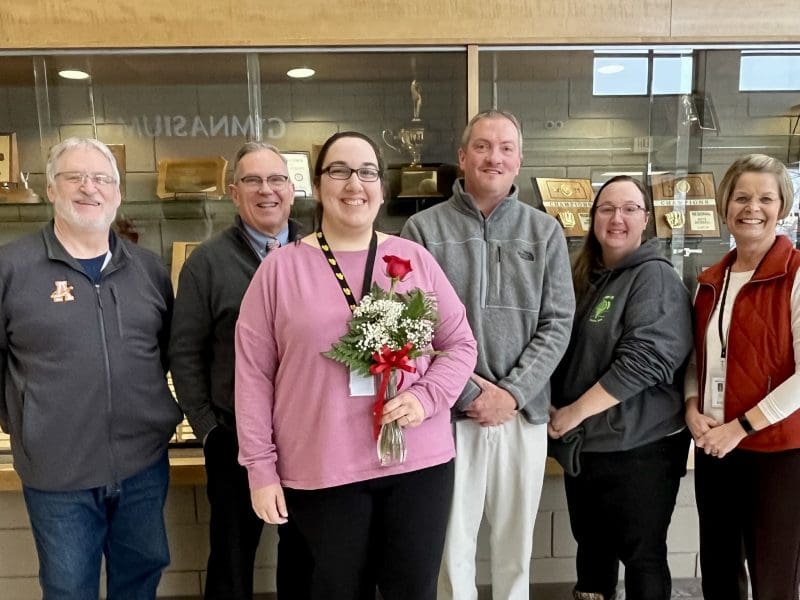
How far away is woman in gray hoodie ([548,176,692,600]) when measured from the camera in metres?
1.70

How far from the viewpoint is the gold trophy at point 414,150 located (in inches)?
96.5

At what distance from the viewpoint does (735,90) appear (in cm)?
251

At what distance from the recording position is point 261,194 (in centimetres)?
175

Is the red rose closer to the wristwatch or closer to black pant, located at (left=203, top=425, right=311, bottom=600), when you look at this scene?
black pant, located at (left=203, top=425, right=311, bottom=600)

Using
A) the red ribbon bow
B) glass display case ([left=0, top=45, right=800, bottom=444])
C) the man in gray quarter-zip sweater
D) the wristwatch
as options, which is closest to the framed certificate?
glass display case ([left=0, top=45, right=800, bottom=444])

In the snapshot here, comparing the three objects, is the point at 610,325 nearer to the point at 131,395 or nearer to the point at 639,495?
the point at 639,495

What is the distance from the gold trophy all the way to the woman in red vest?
1104 mm

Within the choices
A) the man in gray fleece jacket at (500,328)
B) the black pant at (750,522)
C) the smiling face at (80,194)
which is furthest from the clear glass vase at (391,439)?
the black pant at (750,522)

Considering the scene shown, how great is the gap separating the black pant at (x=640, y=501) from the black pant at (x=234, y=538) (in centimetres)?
90

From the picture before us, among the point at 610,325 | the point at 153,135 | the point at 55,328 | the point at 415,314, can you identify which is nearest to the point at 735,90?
the point at 610,325

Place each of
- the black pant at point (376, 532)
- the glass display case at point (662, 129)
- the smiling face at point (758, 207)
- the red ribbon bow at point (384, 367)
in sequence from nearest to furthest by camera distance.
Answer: the red ribbon bow at point (384, 367)
the black pant at point (376, 532)
the smiling face at point (758, 207)
the glass display case at point (662, 129)

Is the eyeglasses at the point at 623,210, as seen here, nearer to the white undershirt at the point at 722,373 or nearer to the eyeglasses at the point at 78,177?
the white undershirt at the point at 722,373

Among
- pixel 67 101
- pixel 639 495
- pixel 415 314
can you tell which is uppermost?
pixel 67 101

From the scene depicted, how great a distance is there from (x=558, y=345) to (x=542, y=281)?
0.19m
